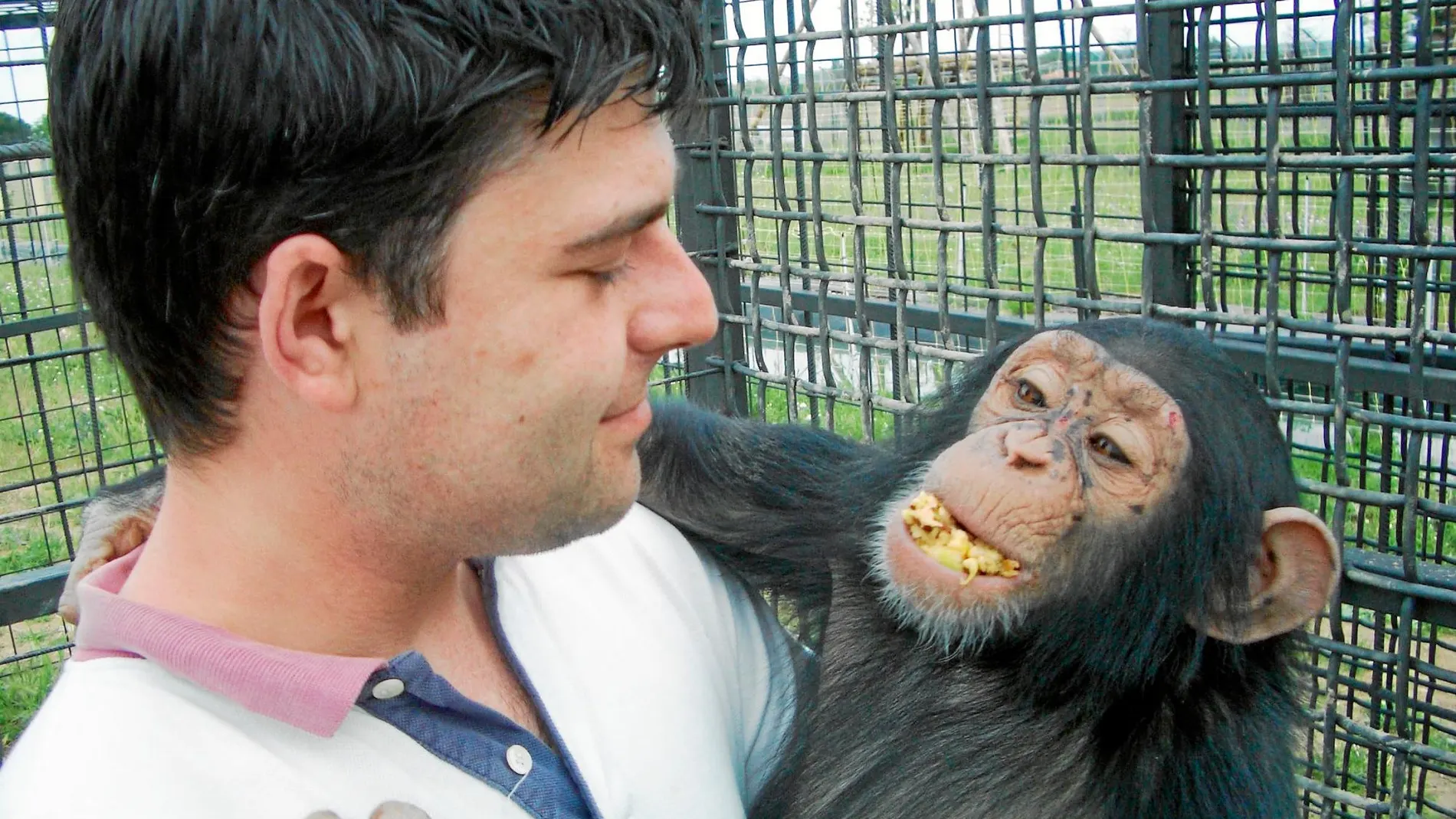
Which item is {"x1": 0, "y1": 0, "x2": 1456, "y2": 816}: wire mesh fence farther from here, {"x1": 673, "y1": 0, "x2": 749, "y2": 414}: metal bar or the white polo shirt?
the white polo shirt

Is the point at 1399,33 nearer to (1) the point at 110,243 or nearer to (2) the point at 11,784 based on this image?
(1) the point at 110,243

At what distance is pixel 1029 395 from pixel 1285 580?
1.75 feet

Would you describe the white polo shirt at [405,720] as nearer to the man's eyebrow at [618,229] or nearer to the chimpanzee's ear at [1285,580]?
the man's eyebrow at [618,229]

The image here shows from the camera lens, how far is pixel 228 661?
1.36 m

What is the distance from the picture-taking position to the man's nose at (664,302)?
1.49m

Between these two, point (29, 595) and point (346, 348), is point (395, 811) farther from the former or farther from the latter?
point (29, 595)

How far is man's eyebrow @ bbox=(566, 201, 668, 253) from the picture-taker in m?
1.38

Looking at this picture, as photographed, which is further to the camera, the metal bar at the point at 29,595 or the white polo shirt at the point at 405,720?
the metal bar at the point at 29,595

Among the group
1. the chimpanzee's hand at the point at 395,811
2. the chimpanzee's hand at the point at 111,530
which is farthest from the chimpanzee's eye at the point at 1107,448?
the chimpanzee's hand at the point at 111,530

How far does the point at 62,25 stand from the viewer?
130 cm

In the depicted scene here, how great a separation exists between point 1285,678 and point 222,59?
6.25 ft

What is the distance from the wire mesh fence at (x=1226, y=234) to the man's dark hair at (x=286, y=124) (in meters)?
1.24

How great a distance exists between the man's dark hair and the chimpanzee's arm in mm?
1127

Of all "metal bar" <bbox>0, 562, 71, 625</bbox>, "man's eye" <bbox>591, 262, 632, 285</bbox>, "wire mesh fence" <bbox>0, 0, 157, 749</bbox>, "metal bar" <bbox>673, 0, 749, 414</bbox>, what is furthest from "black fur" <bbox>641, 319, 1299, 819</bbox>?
"metal bar" <bbox>0, 562, 71, 625</bbox>
